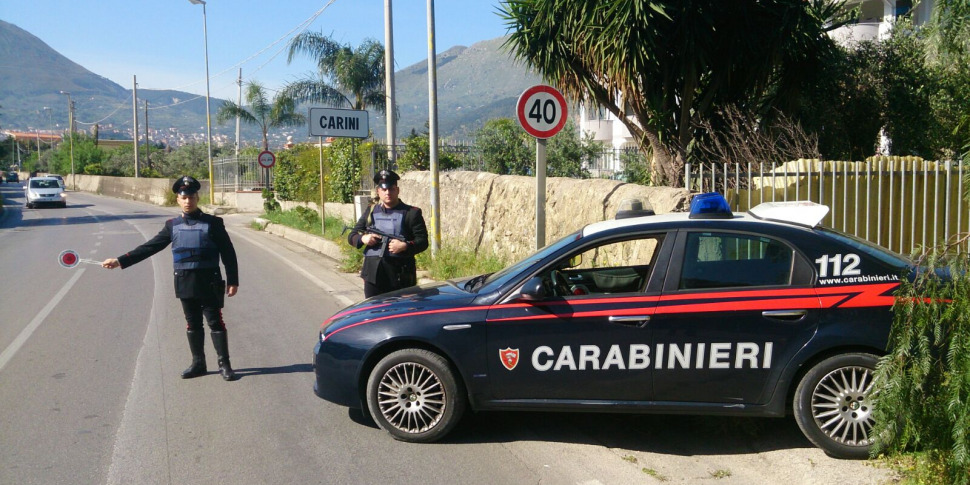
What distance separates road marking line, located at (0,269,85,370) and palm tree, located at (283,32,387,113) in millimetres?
20957

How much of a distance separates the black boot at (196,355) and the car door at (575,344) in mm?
3079

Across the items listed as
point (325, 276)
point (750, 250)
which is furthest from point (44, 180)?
point (750, 250)

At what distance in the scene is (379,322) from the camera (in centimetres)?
526

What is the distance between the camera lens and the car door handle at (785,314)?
474cm

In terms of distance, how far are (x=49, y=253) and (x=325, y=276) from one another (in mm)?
8731

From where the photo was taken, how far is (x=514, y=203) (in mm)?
11914

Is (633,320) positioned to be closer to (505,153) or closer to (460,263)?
(460,263)

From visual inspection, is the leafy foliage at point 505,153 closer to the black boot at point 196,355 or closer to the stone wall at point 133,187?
the black boot at point 196,355

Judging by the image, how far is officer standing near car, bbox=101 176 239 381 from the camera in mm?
6688

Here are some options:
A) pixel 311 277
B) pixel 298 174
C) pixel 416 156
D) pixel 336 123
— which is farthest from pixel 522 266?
pixel 298 174

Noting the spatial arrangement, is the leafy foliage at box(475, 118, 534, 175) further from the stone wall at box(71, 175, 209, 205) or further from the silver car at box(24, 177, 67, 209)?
the silver car at box(24, 177, 67, 209)

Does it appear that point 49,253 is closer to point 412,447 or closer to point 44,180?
point 412,447

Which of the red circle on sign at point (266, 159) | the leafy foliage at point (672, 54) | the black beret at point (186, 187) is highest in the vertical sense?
the leafy foliage at point (672, 54)

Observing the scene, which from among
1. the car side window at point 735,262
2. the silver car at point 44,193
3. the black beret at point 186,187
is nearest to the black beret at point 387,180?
the black beret at point 186,187
